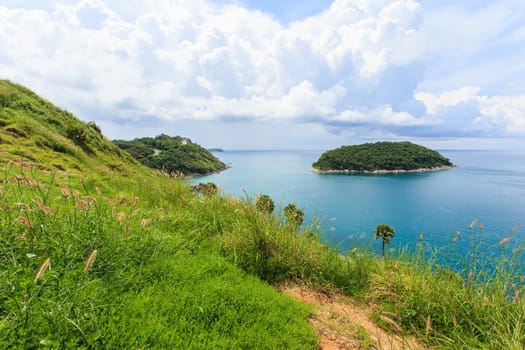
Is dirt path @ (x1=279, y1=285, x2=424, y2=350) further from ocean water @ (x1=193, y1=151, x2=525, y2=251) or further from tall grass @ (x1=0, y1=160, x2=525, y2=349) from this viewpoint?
ocean water @ (x1=193, y1=151, x2=525, y2=251)

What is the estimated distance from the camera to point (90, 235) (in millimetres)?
3676

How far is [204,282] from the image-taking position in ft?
12.8

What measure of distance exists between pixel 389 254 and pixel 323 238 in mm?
1881

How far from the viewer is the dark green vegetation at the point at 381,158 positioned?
158 m

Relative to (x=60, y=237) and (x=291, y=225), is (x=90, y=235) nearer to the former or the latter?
(x=60, y=237)

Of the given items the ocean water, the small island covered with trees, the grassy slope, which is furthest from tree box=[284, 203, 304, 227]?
the small island covered with trees

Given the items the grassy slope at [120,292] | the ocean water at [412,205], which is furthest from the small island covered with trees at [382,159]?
the grassy slope at [120,292]

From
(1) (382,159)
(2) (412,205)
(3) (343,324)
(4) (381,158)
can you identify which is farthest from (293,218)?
(4) (381,158)

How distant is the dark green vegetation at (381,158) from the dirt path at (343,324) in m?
163

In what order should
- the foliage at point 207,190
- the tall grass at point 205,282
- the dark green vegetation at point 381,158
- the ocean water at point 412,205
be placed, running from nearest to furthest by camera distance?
1. the tall grass at point 205,282
2. the foliage at point 207,190
3. the ocean water at point 412,205
4. the dark green vegetation at point 381,158

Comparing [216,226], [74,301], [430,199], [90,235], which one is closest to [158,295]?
[74,301]

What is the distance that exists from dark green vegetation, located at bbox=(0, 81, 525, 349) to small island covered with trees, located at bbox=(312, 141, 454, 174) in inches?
6327

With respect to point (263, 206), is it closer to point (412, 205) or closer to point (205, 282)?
point (205, 282)

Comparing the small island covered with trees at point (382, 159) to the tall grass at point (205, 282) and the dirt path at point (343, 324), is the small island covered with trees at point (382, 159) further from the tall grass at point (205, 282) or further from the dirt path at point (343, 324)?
the dirt path at point (343, 324)
